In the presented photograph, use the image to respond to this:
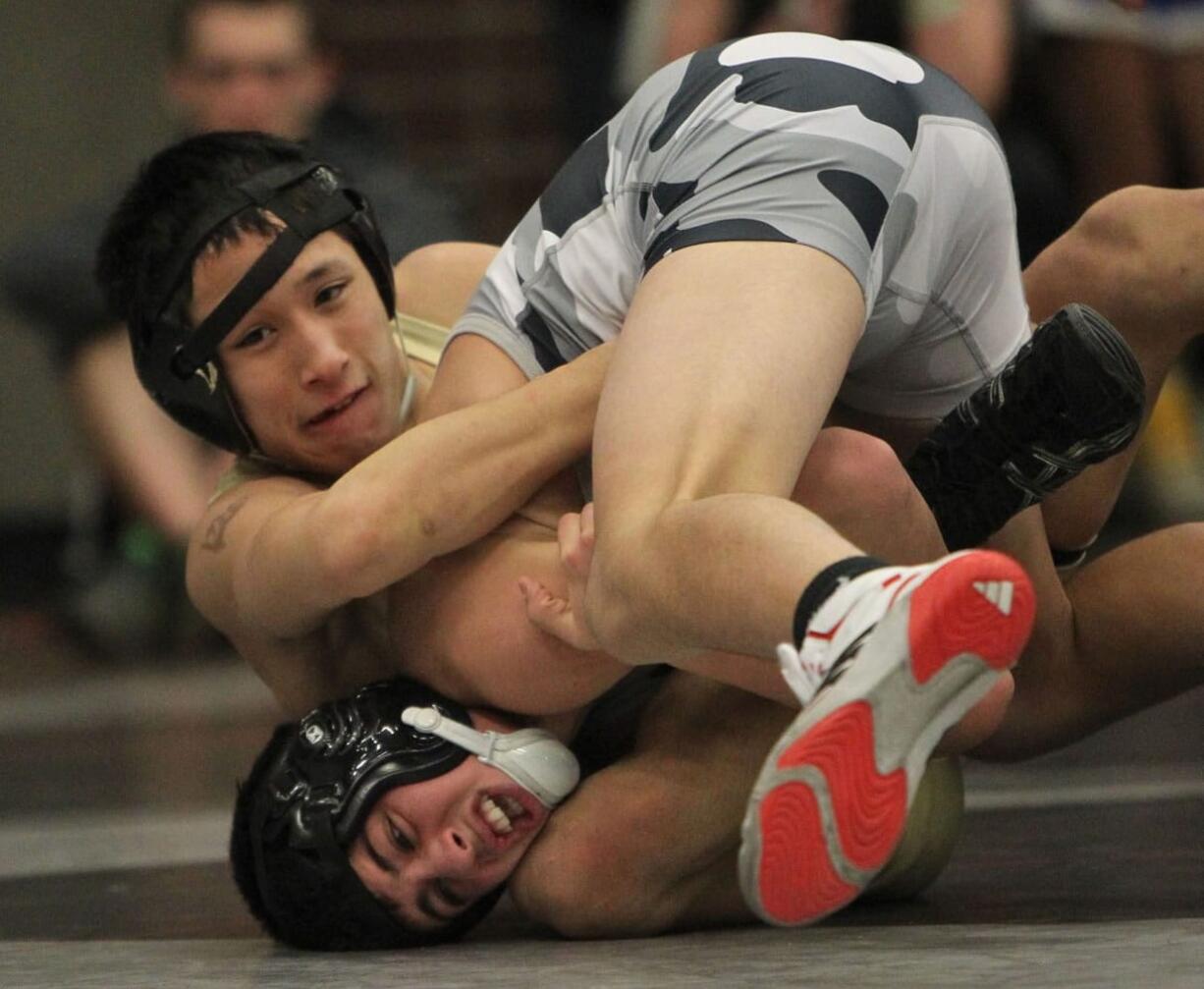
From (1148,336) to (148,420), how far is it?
12.2 feet

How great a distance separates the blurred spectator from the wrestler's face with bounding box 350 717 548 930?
9.06ft

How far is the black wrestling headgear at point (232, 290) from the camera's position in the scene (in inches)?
116

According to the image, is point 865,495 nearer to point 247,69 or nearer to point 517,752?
point 517,752

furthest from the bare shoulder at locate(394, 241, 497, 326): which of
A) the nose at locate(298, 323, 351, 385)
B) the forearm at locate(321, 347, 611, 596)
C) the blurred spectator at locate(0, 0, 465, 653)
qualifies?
the blurred spectator at locate(0, 0, 465, 653)

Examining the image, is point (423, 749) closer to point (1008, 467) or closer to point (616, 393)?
point (616, 393)

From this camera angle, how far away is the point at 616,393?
2363 millimetres

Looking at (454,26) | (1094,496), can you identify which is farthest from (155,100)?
(1094,496)

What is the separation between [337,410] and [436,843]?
2.15 ft

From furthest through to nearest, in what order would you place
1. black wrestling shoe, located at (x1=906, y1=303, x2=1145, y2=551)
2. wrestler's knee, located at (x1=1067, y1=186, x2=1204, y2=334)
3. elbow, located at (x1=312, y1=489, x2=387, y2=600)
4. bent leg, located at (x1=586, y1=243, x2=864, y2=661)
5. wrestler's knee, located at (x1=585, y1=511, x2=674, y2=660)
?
wrestler's knee, located at (x1=1067, y1=186, x2=1204, y2=334), elbow, located at (x1=312, y1=489, x2=387, y2=600), black wrestling shoe, located at (x1=906, y1=303, x2=1145, y2=551), wrestler's knee, located at (x1=585, y1=511, x2=674, y2=660), bent leg, located at (x1=586, y1=243, x2=864, y2=661)

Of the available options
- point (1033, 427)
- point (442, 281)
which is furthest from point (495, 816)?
point (442, 281)

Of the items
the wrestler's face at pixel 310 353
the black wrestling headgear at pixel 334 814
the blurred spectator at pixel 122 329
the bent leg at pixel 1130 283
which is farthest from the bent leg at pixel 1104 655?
the blurred spectator at pixel 122 329

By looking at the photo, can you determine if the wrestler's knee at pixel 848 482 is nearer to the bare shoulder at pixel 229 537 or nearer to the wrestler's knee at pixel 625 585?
the wrestler's knee at pixel 625 585

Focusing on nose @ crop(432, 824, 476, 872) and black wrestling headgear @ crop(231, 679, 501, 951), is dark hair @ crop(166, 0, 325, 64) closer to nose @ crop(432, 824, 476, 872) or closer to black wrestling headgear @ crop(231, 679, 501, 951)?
black wrestling headgear @ crop(231, 679, 501, 951)

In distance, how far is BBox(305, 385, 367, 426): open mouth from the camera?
9.89 ft
